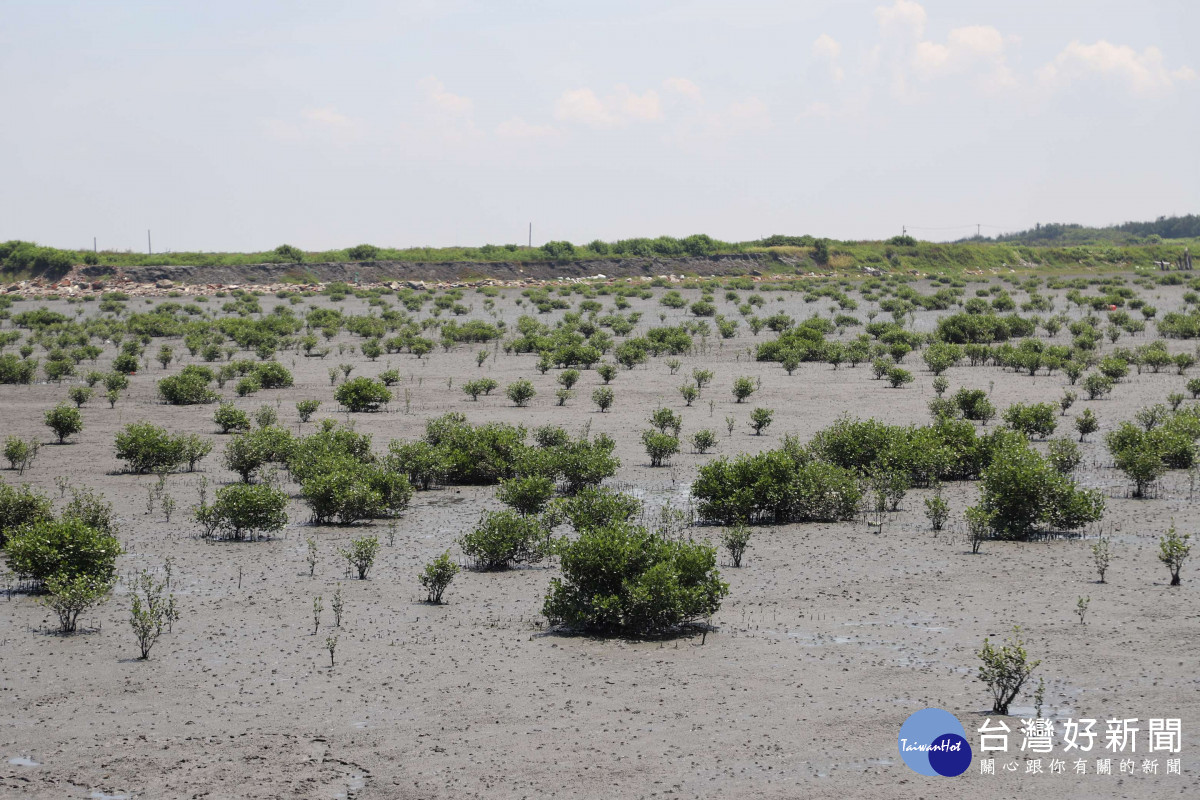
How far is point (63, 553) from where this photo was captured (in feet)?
41.6

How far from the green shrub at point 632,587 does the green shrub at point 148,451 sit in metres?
12.0

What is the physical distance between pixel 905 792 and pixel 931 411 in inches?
800

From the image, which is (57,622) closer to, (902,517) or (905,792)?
(905,792)

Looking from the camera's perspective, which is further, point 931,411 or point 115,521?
point 931,411

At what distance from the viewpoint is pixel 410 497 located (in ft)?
59.6

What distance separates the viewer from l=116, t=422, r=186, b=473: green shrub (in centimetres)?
2112

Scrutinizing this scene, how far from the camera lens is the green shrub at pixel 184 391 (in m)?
30.6

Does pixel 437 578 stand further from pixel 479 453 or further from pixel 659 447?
pixel 659 447

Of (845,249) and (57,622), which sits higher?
(845,249)

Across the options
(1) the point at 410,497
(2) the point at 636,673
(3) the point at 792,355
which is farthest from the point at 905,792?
(3) the point at 792,355

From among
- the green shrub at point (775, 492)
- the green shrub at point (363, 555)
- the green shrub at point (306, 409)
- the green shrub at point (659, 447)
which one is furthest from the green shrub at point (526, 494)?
the green shrub at point (306, 409)

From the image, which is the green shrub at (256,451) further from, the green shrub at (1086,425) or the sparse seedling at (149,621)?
the green shrub at (1086,425)

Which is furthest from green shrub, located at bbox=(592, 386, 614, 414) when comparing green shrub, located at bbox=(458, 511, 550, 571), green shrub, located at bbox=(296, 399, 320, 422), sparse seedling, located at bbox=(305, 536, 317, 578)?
sparse seedling, located at bbox=(305, 536, 317, 578)

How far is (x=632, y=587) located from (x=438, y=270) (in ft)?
275
